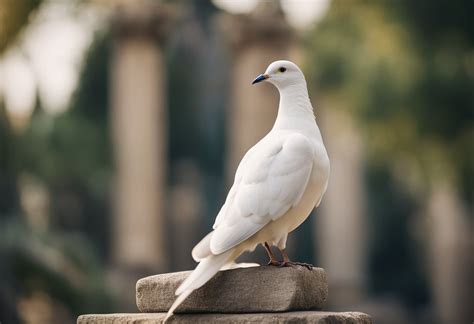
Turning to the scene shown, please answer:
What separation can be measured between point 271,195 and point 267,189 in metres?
0.05

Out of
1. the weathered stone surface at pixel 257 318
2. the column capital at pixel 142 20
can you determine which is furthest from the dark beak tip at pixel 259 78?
the column capital at pixel 142 20

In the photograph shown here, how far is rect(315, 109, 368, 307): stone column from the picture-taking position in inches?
1423

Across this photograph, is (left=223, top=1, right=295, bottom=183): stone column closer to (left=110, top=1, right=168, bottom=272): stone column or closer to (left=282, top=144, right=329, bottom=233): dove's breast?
(left=110, top=1, right=168, bottom=272): stone column

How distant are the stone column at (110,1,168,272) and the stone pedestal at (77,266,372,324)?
2230 centimetres

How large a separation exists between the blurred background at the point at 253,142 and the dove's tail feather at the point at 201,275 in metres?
8.94

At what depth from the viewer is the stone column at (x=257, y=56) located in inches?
1190

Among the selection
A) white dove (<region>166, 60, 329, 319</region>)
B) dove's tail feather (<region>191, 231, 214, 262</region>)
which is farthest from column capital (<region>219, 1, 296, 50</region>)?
dove's tail feather (<region>191, 231, 214, 262</region>)

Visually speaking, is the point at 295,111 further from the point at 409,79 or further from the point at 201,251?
the point at 409,79

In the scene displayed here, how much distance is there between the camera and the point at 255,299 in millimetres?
6824

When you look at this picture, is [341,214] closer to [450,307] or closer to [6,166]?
[450,307]

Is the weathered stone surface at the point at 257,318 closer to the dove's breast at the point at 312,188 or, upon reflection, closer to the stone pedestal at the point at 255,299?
the stone pedestal at the point at 255,299

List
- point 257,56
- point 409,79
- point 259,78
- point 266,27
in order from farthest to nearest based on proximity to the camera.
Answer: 1. point 257,56
2. point 266,27
3. point 409,79
4. point 259,78

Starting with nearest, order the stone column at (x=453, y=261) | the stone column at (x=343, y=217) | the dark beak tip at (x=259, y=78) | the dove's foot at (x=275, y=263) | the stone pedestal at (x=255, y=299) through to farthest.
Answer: the stone pedestal at (x=255, y=299), the dove's foot at (x=275, y=263), the dark beak tip at (x=259, y=78), the stone column at (x=453, y=261), the stone column at (x=343, y=217)

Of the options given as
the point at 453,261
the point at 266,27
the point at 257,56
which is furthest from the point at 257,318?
the point at 453,261
